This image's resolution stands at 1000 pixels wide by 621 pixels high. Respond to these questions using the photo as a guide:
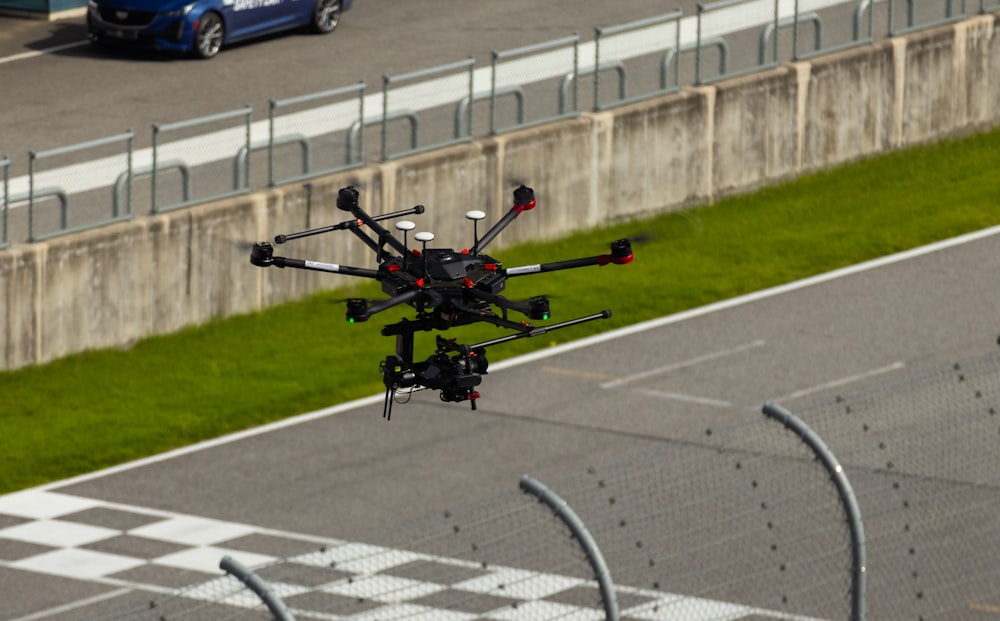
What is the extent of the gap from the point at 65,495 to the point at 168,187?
274 inches

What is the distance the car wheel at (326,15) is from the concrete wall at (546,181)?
8.41 m

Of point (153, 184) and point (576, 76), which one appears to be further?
point (576, 76)

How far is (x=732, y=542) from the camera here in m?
23.3

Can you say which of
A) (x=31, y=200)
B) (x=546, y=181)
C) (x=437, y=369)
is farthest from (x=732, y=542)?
(x=546, y=181)

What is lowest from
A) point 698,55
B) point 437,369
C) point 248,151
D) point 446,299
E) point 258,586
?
point 258,586

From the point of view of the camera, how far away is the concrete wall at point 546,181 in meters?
39.5

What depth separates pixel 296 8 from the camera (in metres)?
51.2

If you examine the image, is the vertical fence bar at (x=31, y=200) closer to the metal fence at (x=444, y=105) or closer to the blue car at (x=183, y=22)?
the metal fence at (x=444, y=105)

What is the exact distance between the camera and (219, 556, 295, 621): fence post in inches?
663

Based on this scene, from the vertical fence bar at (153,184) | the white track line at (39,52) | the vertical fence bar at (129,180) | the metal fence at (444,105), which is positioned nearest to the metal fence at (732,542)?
the vertical fence bar at (129,180)

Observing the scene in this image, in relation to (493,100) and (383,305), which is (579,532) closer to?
(383,305)

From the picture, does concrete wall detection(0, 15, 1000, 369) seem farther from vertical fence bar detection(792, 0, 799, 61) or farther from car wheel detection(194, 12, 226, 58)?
car wheel detection(194, 12, 226, 58)

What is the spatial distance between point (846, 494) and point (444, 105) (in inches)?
1006

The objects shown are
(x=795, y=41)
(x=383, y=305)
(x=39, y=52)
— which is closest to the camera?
(x=383, y=305)
